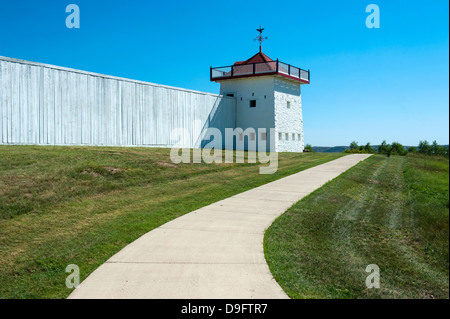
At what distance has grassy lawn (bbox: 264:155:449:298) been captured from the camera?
2246 millimetres

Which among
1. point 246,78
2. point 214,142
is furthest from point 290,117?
point 214,142

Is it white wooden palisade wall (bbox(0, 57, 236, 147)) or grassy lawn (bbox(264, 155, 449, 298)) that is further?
white wooden palisade wall (bbox(0, 57, 236, 147))

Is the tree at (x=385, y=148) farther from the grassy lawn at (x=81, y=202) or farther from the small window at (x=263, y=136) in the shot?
the grassy lawn at (x=81, y=202)

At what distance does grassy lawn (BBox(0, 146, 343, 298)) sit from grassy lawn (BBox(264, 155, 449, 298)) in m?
2.60

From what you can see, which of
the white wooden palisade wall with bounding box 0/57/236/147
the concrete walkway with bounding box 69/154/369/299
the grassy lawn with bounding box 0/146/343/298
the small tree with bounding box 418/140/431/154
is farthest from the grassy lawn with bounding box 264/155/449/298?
the white wooden palisade wall with bounding box 0/57/236/147

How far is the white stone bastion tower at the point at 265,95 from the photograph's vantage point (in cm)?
2934

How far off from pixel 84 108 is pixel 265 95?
50.7ft

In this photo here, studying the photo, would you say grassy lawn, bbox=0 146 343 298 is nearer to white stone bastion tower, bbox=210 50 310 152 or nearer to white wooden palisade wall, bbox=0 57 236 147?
white wooden palisade wall, bbox=0 57 236 147

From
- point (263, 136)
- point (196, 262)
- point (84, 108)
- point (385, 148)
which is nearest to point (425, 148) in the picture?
point (196, 262)

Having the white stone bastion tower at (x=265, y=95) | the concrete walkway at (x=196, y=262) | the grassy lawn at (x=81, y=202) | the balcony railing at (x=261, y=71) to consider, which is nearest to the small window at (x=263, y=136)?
the white stone bastion tower at (x=265, y=95)

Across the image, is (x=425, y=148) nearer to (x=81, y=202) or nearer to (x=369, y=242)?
(x=369, y=242)

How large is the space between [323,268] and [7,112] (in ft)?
50.7

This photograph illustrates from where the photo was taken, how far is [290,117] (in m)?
31.7
